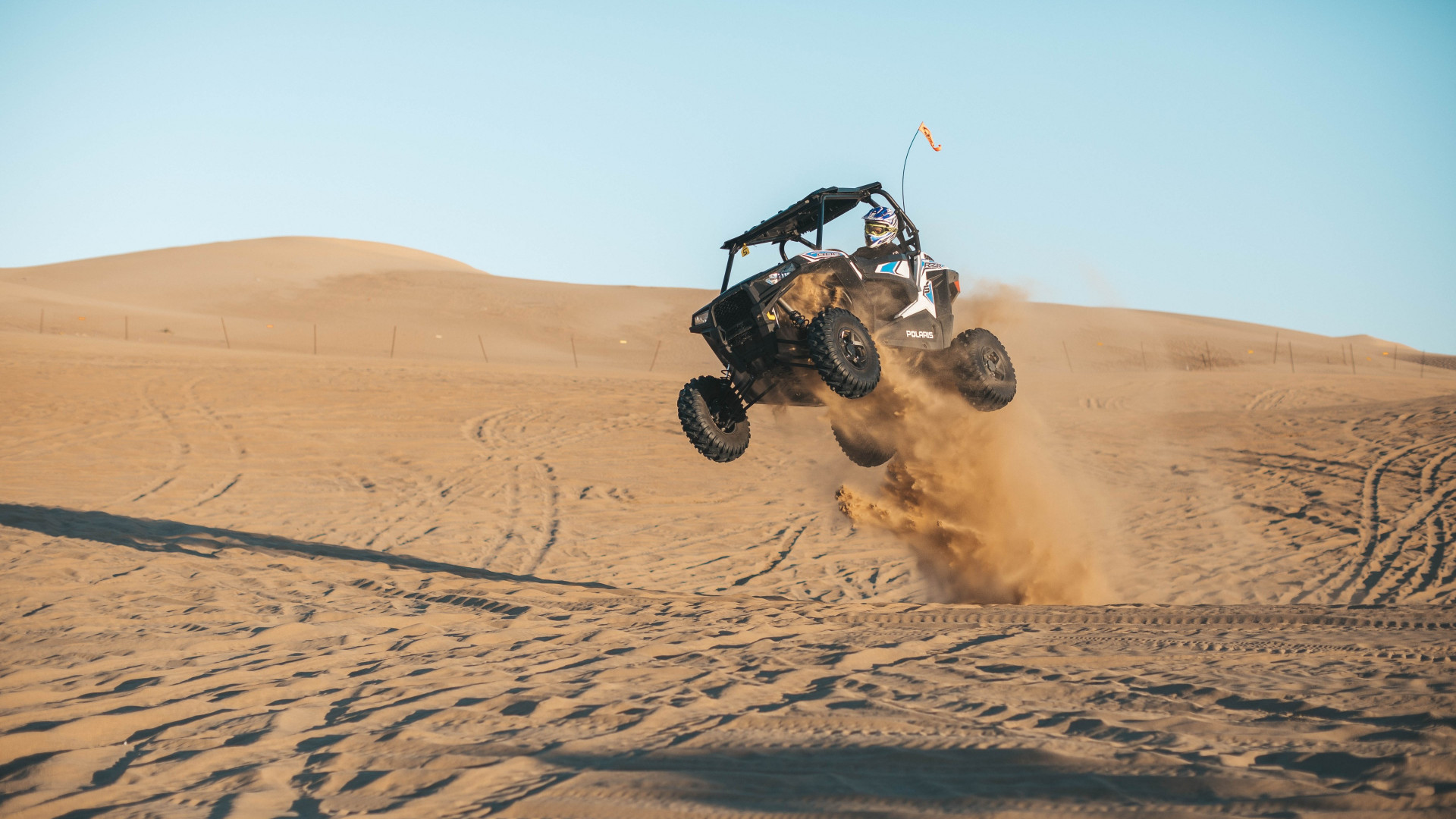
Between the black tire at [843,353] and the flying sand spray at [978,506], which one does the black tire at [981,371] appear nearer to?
the flying sand spray at [978,506]

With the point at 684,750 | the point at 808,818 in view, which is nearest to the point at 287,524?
the point at 684,750

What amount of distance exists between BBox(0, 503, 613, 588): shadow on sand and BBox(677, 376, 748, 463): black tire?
6.16 ft

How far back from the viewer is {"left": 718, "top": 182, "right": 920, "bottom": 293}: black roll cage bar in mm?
8164

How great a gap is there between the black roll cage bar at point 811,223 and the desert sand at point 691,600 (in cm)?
149

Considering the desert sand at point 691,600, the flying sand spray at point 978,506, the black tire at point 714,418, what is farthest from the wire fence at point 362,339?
the black tire at point 714,418

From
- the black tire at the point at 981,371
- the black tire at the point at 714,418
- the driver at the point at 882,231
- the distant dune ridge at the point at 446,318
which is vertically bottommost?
the black tire at the point at 714,418

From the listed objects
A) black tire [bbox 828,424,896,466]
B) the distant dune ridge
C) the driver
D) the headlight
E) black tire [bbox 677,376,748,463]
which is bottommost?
black tire [bbox 828,424,896,466]

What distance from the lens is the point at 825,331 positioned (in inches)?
295

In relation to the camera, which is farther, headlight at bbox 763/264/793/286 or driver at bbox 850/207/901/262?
driver at bbox 850/207/901/262

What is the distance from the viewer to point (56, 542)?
931 cm

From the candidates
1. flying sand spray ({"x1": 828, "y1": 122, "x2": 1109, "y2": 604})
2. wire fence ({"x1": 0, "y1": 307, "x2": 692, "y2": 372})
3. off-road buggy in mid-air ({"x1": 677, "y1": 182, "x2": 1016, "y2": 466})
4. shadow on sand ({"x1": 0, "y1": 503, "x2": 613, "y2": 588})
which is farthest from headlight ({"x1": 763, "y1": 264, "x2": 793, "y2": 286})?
wire fence ({"x1": 0, "y1": 307, "x2": 692, "y2": 372})

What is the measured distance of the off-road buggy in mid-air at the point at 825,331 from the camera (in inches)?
303

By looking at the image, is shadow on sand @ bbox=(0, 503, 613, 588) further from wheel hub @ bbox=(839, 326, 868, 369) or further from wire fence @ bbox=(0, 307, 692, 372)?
wire fence @ bbox=(0, 307, 692, 372)

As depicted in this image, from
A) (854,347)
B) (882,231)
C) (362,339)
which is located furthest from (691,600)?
(362,339)
